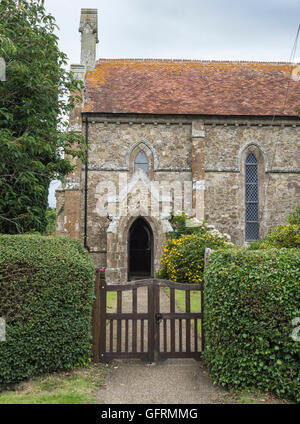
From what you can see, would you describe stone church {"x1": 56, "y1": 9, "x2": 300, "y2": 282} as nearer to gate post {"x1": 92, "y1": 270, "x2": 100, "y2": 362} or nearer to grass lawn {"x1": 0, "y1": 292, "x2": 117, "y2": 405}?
gate post {"x1": 92, "y1": 270, "x2": 100, "y2": 362}

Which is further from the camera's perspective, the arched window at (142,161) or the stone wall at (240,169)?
the arched window at (142,161)

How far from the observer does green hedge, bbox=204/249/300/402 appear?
15.0 ft

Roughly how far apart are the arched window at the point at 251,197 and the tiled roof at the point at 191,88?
8.18ft

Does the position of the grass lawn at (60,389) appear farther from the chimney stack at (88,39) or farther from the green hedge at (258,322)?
the chimney stack at (88,39)

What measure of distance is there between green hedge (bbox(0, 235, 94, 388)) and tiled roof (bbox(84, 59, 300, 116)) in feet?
40.5

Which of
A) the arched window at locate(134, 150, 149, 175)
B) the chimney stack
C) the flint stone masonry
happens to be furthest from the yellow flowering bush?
Result: the chimney stack

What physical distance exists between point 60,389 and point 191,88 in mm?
16695

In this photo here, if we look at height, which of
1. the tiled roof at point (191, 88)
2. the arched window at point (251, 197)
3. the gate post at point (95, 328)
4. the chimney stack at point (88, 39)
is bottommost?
the gate post at point (95, 328)

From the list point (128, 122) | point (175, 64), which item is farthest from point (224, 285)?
point (175, 64)

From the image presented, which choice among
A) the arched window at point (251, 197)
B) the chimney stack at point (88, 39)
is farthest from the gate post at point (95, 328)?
the chimney stack at point (88, 39)

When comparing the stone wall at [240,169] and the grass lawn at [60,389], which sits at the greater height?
the stone wall at [240,169]

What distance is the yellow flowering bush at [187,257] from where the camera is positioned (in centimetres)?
1197

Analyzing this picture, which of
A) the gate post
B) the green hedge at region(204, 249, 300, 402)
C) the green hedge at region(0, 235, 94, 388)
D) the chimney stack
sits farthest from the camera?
the chimney stack

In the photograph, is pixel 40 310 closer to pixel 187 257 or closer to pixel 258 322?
pixel 258 322
